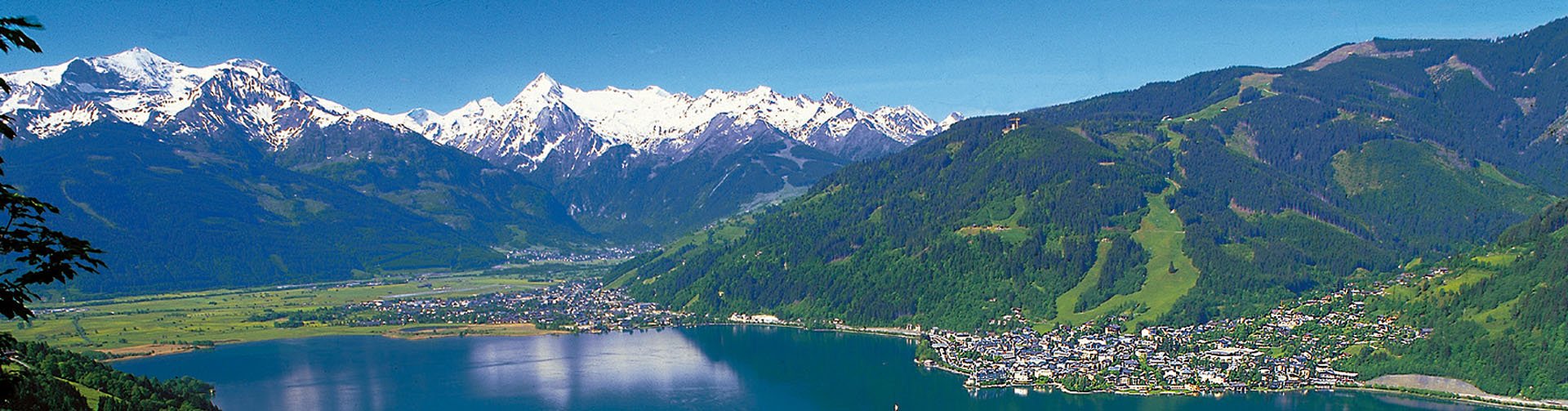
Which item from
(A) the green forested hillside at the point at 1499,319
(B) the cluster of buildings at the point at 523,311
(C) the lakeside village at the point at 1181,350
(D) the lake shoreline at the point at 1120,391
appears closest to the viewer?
(D) the lake shoreline at the point at 1120,391

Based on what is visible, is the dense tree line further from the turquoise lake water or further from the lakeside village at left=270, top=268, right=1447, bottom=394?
the lakeside village at left=270, top=268, right=1447, bottom=394

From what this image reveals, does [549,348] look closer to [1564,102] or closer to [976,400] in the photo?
[976,400]

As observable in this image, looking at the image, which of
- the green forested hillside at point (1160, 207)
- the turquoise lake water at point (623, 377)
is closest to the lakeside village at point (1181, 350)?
the turquoise lake water at point (623, 377)

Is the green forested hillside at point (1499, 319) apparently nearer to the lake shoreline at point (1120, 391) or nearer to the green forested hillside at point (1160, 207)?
the lake shoreline at point (1120, 391)

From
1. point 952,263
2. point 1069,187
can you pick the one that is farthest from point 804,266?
point 1069,187

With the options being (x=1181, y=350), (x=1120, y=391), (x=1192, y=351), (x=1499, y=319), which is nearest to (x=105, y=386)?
(x=1120, y=391)

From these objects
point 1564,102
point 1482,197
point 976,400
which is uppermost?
point 1564,102
